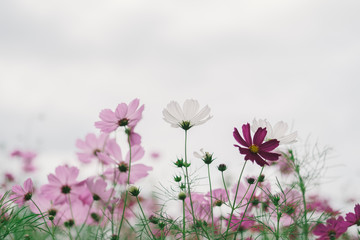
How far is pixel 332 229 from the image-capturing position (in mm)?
911

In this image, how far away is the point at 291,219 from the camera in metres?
1.06

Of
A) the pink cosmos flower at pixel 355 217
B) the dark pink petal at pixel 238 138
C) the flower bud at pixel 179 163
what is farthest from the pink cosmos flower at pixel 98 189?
the pink cosmos flower at pixel 355 217

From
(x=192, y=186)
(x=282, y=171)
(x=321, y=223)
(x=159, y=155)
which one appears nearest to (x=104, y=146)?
(x=192, y=186)

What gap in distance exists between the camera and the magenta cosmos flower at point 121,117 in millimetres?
929

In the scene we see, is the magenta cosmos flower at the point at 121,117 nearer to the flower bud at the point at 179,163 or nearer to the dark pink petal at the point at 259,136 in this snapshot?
the flower bud at the point at 179,163

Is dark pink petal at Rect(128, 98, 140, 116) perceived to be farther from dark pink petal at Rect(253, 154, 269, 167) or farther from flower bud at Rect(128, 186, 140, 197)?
dark pink petal at Rect(253, 154, 269, 167)

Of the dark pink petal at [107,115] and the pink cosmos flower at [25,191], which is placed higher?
the dark pink petal at [107,115]

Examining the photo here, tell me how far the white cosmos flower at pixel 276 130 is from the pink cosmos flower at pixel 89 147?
721 millimetres

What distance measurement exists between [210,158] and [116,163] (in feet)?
1.17

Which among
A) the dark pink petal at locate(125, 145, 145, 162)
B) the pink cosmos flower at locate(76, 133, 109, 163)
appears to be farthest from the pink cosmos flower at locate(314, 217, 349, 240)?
the pink cosmos flower at locate(76, 133, 109, 163)

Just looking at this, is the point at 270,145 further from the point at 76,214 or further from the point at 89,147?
the point at 89,147

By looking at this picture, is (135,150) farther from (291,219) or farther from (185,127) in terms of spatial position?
(291,219)

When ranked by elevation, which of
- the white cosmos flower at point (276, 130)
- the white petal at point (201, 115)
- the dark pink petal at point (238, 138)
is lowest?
the dark pink petal at point (238, 138)

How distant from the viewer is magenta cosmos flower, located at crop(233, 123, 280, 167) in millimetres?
746
